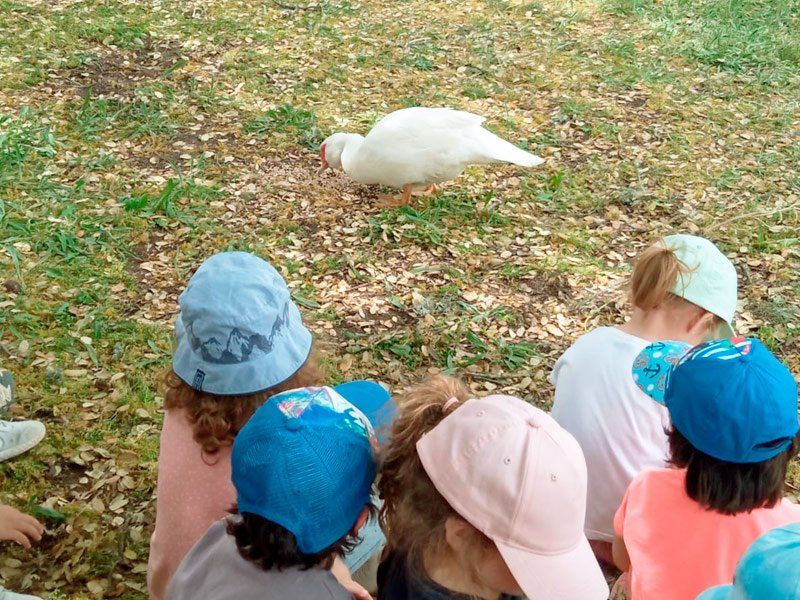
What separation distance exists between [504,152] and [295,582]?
2.70m

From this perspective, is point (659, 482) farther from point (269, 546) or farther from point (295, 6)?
point (295, 6)

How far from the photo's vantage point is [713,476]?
5.14ft

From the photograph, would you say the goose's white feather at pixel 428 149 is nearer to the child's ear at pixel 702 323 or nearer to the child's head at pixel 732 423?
the child's ear at pixel 702 323

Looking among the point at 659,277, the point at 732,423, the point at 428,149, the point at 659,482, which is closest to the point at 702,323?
the point at 659,277

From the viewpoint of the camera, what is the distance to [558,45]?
543cm

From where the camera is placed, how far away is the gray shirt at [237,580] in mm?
1311

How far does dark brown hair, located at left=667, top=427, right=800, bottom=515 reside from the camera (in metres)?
1.55

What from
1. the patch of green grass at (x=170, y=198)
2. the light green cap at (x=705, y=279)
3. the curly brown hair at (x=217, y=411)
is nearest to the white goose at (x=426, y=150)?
the patch of green grass at (x=170, y=198)

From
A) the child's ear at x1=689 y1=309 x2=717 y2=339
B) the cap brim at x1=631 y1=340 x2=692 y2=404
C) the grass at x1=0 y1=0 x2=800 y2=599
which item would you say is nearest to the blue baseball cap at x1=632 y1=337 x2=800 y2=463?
the cap brim at x1=631 y1=340 x2=692 y2=404

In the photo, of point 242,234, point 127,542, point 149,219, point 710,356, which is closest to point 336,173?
point 242,234

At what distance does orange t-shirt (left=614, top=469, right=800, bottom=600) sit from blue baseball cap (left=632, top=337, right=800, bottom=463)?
6.5 inches

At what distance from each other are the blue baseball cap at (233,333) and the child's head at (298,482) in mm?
314

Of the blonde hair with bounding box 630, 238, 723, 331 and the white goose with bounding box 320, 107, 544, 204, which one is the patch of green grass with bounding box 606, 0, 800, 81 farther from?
the blonde hair with bounding box 630, 238, 723, 331

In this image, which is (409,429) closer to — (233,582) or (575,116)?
(233,582)
